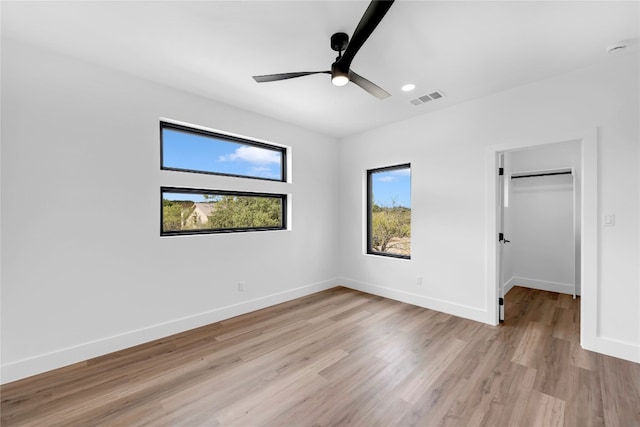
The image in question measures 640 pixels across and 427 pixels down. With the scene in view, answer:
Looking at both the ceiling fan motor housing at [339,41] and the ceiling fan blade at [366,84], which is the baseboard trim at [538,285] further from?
the ceiling fan motor housing at [339,41]

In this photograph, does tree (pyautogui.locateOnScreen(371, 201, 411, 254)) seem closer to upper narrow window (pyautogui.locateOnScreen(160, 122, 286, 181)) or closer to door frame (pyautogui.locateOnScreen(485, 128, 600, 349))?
upper narrow window (pyautogui.locateOnScreen(160, 122, 286, 181))

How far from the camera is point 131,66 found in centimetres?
255

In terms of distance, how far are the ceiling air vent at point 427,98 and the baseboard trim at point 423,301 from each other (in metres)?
2.61

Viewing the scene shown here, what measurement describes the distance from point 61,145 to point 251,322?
259cm

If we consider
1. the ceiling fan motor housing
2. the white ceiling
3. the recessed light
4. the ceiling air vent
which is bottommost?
the ceiling fan motor housing

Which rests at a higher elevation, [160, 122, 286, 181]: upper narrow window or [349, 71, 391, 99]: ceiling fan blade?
[349, 71, 391, 99]: ceiling fan blade

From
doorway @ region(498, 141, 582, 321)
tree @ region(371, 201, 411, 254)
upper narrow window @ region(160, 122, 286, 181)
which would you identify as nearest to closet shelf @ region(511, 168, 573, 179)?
doorway @ region(498, 141, 582, 321)

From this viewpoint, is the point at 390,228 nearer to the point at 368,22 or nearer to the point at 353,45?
the point at 353,45

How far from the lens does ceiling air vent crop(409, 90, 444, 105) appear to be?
3.16 metres

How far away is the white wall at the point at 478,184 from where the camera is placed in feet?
7.97

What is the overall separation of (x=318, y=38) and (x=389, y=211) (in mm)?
2900

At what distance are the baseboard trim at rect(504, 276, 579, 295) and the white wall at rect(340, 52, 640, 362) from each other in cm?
169

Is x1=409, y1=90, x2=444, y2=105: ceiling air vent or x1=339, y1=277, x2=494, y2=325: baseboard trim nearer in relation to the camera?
x1=409, y1=90, x2=444, y2=105: ceiling air vent

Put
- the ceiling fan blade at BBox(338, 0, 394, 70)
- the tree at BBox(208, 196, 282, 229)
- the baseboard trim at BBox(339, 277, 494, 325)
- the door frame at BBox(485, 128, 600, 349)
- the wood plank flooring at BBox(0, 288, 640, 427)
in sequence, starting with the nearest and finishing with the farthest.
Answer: the ceiling fan blade at BBox(338, 0, 394, 70) < the wood plank flooring at BBox(0, 288, 640, 427) < the door frame at BBox(485, 128, 600, 349) < the baseboard trim at BBox(339, 277, 494, 325) < the tree at BBox(208, 196, 282, 229)
